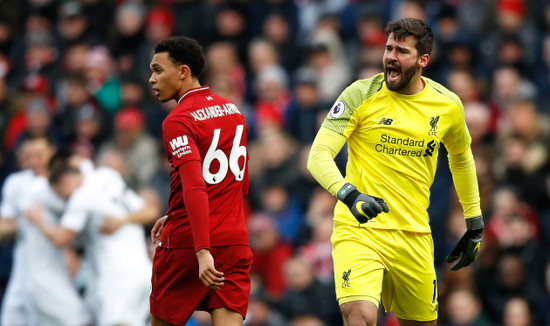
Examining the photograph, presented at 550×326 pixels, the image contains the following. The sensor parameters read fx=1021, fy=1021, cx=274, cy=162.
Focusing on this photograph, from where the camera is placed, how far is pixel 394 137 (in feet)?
24.6

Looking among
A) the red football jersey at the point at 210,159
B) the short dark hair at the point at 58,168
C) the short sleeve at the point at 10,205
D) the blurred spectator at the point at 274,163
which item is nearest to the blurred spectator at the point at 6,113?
the blurred spectator at the point at 274,163

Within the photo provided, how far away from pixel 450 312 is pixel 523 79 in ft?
11.7

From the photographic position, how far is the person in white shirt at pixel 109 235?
1044 centimetres

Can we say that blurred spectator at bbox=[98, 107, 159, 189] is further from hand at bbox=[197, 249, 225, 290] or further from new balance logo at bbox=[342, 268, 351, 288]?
→ hand at bbox=[197, 249, 225, 290]

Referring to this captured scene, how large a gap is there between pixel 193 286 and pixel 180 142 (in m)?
1.03

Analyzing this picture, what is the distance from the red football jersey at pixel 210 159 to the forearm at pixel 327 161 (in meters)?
0.51

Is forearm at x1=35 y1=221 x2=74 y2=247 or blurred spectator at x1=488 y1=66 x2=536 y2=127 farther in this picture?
blurred spectator at x1=488 y1=66 x2=536 y2=127

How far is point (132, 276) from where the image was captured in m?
10.5

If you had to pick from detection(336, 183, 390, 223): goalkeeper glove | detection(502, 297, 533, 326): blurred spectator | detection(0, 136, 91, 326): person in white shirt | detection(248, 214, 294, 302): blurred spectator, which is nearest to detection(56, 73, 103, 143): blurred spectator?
detection(248, 214, 294, 302): blurred spectator

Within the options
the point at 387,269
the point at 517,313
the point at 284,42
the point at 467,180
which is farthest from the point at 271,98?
the point at 387,269

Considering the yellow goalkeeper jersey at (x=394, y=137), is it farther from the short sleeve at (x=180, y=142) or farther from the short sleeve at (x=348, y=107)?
the short sleeve at (x=180, y=142)

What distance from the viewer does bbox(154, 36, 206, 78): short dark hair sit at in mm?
7184

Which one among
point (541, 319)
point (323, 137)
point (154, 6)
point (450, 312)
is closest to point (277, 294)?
point (450, 312)

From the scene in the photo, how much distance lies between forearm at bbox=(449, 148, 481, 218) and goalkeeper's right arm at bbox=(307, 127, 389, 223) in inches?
41.7
